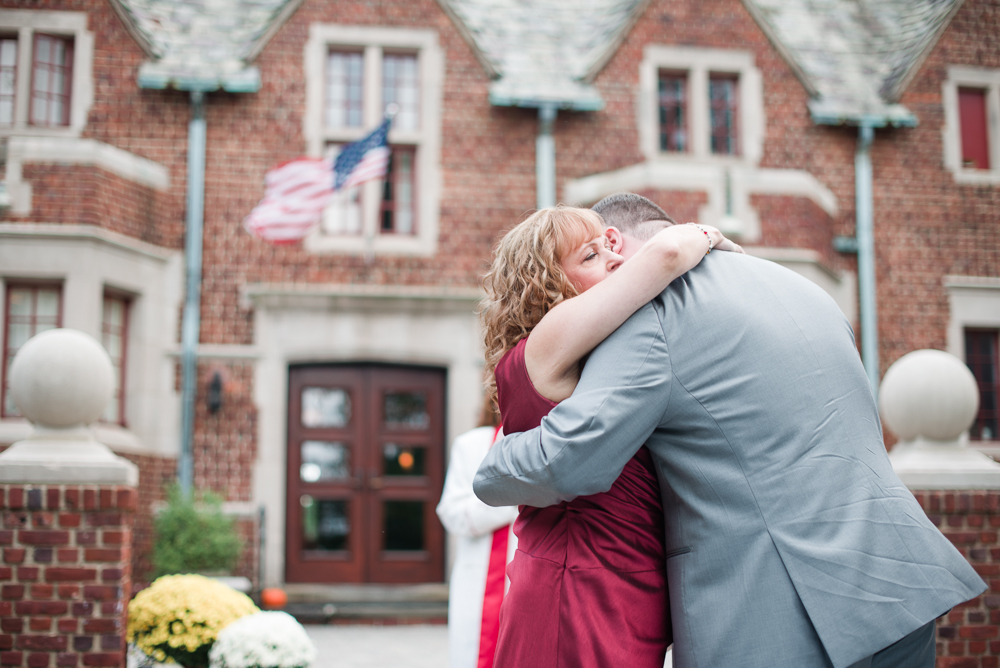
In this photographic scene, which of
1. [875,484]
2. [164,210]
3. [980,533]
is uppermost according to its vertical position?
[164,210]

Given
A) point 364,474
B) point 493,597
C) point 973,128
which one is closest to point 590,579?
point 493,597

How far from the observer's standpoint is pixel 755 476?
5.99 ft

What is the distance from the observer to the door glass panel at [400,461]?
32.9 feet

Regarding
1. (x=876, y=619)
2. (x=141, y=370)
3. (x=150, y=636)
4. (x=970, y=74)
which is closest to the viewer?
(x=876, y=619)

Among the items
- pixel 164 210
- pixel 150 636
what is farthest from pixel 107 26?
pixel 150 636

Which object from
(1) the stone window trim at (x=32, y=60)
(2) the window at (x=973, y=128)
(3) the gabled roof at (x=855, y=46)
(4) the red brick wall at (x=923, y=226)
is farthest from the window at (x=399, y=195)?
(2) the window at (x=973, y=128)

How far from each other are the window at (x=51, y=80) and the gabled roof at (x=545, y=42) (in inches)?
167

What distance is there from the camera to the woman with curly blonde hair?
1.92 m

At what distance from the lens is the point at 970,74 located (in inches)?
454

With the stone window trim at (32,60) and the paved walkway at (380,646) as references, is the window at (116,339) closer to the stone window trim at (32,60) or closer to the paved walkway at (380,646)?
the stone window trim at (32,60)

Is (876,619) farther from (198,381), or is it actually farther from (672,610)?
(198,381)

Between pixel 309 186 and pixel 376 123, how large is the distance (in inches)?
61.3

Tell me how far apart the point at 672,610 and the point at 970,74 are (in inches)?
465

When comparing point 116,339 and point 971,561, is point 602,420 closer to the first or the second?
point 971,561
